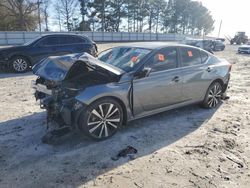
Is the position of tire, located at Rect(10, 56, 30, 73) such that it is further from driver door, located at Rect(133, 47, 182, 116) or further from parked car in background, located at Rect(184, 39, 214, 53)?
parked car in background, located at Rect(184, 39, 214, 53)

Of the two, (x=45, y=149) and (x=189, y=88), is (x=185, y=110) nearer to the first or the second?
(x=189, y=88)

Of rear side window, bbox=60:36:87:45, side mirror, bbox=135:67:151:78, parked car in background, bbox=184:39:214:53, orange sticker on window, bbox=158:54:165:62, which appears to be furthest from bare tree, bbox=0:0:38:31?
side mirror, bbox=135:67:151:78

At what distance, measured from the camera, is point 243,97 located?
736cm

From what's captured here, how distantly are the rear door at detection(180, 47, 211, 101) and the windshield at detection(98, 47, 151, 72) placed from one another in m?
0.96

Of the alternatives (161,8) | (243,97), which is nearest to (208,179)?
(243,97)


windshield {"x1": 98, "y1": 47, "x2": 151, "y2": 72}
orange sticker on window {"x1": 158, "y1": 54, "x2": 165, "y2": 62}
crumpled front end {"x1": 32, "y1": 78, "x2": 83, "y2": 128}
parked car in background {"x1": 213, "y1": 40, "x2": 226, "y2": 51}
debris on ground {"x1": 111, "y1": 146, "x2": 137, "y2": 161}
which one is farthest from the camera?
parked car in background {"x1": 213, "y1": 40, "x2": 226, "y2": 51}

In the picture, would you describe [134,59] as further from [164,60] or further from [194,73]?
[194,73]

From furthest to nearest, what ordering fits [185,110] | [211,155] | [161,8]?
[161,8] < [185,110] < [211,155]

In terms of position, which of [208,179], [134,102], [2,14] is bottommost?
[208,179]

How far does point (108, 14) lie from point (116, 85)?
46.0 meters

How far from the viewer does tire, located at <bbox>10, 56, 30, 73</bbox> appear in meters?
10.1

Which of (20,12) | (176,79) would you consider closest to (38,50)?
(176,79)

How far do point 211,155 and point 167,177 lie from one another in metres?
0.97

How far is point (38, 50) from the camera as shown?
34.0 ft
